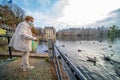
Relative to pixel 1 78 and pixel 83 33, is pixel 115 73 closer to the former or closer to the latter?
pixel 1 78

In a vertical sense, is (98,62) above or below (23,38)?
below

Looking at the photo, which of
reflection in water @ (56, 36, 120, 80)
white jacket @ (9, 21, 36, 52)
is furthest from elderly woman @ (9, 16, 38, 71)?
reflection in water @ (56, 36, 120, 80)

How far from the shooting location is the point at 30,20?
11.0ft

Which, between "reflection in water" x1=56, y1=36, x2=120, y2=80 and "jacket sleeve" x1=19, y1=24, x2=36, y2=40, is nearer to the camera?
"jacket sleeve" x1=19, y1=24, x2=36, y2=40

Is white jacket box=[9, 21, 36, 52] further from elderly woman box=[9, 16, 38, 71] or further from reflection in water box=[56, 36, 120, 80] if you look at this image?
reflection in water box=[56, 36, 120, 80]


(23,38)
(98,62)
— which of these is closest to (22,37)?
(23,38)

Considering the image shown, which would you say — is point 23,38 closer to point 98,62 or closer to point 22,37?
point 22,37

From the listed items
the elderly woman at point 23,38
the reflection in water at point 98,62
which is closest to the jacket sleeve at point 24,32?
the elderly woman at point 23,38

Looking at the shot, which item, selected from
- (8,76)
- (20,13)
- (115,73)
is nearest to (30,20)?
(8,76)

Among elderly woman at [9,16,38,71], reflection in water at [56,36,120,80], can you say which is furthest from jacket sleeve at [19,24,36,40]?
reflection in water at [56,36,120,80]

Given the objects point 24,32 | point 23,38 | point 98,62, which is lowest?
point 98,62

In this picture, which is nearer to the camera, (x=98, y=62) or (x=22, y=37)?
(x=22, y=37)

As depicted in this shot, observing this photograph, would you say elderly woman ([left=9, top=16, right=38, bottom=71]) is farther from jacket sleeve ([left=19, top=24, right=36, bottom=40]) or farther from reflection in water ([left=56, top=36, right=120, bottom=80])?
reflection in water ([left=56, top=36, right=120, bottom=80])

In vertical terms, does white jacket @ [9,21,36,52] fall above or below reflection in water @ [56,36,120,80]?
above
